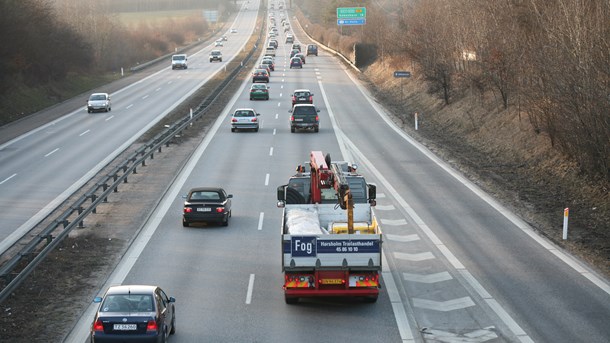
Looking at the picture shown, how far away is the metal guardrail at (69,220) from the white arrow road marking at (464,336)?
8995mm

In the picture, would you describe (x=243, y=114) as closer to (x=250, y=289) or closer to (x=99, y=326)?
(x=250, y=289)

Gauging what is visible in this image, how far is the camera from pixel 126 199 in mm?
33250

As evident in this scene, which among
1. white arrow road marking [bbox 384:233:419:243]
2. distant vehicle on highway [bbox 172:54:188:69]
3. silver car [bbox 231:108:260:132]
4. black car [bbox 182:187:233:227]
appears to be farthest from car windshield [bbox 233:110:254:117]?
distant vehicle on highway [bbox 172:54:188:69]

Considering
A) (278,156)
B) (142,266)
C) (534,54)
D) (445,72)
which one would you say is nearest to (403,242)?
(142,266)

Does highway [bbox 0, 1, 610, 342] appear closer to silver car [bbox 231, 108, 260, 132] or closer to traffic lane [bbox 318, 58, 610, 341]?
traffic lane [bbox 318, 58, 610, 341]

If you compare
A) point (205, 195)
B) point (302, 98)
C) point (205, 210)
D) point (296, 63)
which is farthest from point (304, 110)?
point (296, 63)

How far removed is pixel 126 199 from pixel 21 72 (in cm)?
4298

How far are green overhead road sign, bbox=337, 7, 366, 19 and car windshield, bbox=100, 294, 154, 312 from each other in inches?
3924

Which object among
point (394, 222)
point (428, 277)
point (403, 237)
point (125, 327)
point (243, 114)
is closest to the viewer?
point (125, 327)

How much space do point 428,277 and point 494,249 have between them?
11.5 ft

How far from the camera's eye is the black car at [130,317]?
630 inches

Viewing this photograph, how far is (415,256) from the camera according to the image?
988 inches

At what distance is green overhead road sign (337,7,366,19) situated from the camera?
113562 millimetres

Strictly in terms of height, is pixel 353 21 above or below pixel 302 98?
above
